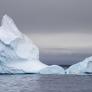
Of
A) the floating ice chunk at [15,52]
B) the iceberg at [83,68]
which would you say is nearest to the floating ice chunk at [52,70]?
the floating ice chunk at [15,52]

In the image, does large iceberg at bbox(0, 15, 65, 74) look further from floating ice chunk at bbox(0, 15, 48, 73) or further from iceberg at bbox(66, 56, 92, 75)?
iceberg at bbox(66, 56, 92, 75)

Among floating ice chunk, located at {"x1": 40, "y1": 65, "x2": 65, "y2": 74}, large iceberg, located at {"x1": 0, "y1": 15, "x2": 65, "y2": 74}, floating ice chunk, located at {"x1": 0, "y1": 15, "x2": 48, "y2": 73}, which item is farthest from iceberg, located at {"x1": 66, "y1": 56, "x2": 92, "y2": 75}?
floating ice chunk, located at {"x1": 0, "y1": 15, "x2": 48, "y2": 73}

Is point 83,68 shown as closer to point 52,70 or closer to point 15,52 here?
point 52,70

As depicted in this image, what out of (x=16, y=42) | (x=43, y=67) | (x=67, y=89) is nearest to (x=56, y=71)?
(x=43, y=67)

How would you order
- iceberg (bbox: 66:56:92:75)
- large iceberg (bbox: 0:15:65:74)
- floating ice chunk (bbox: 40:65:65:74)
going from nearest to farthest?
large iceberg (bbox: 0:15:65:74) < iceberg (bbox: 66:56:92:75) < floating ice chunk (bbox: 40:65:65:74)

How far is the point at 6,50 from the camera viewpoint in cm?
3036

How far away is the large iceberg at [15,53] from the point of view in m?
30.4

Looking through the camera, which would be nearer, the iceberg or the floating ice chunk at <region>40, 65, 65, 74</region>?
the iceberg

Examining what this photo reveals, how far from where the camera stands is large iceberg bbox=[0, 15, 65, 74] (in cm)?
3039

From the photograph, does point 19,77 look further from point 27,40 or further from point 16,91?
point 16,91

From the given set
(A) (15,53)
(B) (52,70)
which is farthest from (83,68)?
(A) (15,53)

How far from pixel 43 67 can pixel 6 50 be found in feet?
8.39

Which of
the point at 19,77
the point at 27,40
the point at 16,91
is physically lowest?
the point at 16,91

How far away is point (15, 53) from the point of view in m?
31.2
